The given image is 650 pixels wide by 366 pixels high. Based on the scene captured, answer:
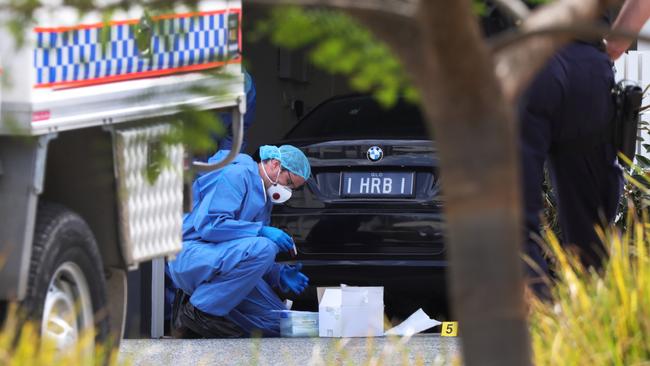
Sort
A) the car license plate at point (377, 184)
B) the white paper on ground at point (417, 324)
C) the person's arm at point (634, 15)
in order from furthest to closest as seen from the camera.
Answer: the car license plate at point (377, 184), the white paper on ground at point (417, 324), the person's arm at point (634, 15)

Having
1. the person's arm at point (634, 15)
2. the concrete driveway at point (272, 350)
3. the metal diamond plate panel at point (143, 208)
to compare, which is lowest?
the concrete driveway at point (272, 350)

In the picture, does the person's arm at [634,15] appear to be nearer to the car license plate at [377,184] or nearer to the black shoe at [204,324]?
the car license plate at [377,184]

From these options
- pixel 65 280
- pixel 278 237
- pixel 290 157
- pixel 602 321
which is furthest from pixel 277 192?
pixel 602 321

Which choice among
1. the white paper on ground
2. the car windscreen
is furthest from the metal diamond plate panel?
the car windscreen

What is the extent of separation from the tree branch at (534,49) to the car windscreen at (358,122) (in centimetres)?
543

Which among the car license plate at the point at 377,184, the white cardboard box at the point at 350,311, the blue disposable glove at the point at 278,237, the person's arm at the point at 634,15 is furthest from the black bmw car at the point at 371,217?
the person's arm at the point at 634,15

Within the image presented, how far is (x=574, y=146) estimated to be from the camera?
5.25 meters

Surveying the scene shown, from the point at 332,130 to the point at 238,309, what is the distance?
173 centimetres

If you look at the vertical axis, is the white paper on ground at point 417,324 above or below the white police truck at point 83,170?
below

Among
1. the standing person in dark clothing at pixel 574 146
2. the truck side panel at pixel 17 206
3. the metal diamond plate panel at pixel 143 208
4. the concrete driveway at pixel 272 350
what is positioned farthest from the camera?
the concrete driveway at pixel 272 350

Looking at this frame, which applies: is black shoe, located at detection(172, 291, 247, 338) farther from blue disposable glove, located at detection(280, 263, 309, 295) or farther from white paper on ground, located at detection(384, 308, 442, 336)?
white paper on ground, located at detection(384, 308, 442, 336)

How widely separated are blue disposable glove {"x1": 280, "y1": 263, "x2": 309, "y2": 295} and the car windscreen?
29.9 inches

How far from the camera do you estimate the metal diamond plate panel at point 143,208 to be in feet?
13.9

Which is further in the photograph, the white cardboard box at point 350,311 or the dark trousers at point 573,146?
the white cardboard box at point 350,311
